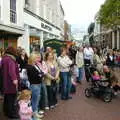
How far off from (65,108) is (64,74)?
1.69m

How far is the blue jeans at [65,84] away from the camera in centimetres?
1357

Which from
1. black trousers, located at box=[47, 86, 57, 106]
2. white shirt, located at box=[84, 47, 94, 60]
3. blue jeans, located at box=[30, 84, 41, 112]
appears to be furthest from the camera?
white shirt, located at box=[84, 47, 94, 60]

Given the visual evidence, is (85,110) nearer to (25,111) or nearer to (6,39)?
(25,111)

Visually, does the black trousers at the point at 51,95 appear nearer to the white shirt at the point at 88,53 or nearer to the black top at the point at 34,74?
the black top at the point at 34,74

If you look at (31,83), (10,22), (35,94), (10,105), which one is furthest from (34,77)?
(10,22)

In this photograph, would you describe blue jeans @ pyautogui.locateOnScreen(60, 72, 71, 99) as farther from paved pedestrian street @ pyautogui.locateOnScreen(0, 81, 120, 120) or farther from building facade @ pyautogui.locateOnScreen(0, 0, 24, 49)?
building facade @ pyautogui.locateOnScreen(0, 0, 24, 49)

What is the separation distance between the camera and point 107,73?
15.2m

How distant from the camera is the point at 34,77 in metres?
10.4

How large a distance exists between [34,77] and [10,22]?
1302 cm

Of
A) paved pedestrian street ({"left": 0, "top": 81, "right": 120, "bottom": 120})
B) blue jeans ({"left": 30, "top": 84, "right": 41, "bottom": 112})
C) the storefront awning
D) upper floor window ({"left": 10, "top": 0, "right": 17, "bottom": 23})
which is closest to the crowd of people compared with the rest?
blue jeans ({"left": 30, "top": 84, "right": 41, "bottom": 112})

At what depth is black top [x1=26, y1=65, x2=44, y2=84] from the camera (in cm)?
1027

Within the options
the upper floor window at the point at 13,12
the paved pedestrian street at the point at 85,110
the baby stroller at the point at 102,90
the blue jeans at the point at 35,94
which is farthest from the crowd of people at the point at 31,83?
the upper floor window at the point at 13,12

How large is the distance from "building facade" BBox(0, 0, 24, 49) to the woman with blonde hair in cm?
948

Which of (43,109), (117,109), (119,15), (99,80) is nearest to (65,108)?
(43,109)
